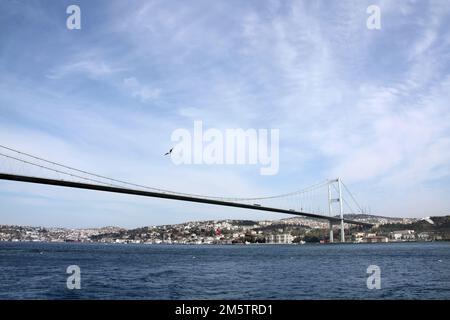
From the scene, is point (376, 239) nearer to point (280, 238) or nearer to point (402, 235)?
point (402, 235)

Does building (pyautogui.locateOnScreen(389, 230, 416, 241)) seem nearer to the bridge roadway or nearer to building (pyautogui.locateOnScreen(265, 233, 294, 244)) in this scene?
building (pyautogui.locateOnScreen(265, 233, 294, 244))

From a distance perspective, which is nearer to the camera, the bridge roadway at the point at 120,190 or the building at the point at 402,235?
the bridge roadway at the point at 120,190

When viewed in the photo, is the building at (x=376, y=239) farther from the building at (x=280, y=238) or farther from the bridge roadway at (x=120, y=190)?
the bridge roadway at (x=120, y=190)

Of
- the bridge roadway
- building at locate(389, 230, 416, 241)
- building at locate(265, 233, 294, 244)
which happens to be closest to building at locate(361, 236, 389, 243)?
building at locate(389, 230, 416, 241)

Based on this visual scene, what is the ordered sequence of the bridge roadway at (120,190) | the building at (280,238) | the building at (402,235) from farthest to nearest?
1. the building at (402,235)
2. the building at (280,238)
3. the bridge roadway at (120,190)

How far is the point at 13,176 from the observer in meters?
32.7

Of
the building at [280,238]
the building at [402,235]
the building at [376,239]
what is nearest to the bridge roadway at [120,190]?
the building at [376,239]

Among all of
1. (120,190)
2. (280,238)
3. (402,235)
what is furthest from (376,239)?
(120,190)

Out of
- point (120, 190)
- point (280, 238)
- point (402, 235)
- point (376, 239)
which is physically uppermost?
point (120, 190)

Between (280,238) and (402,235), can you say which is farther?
Result: (402,235)
